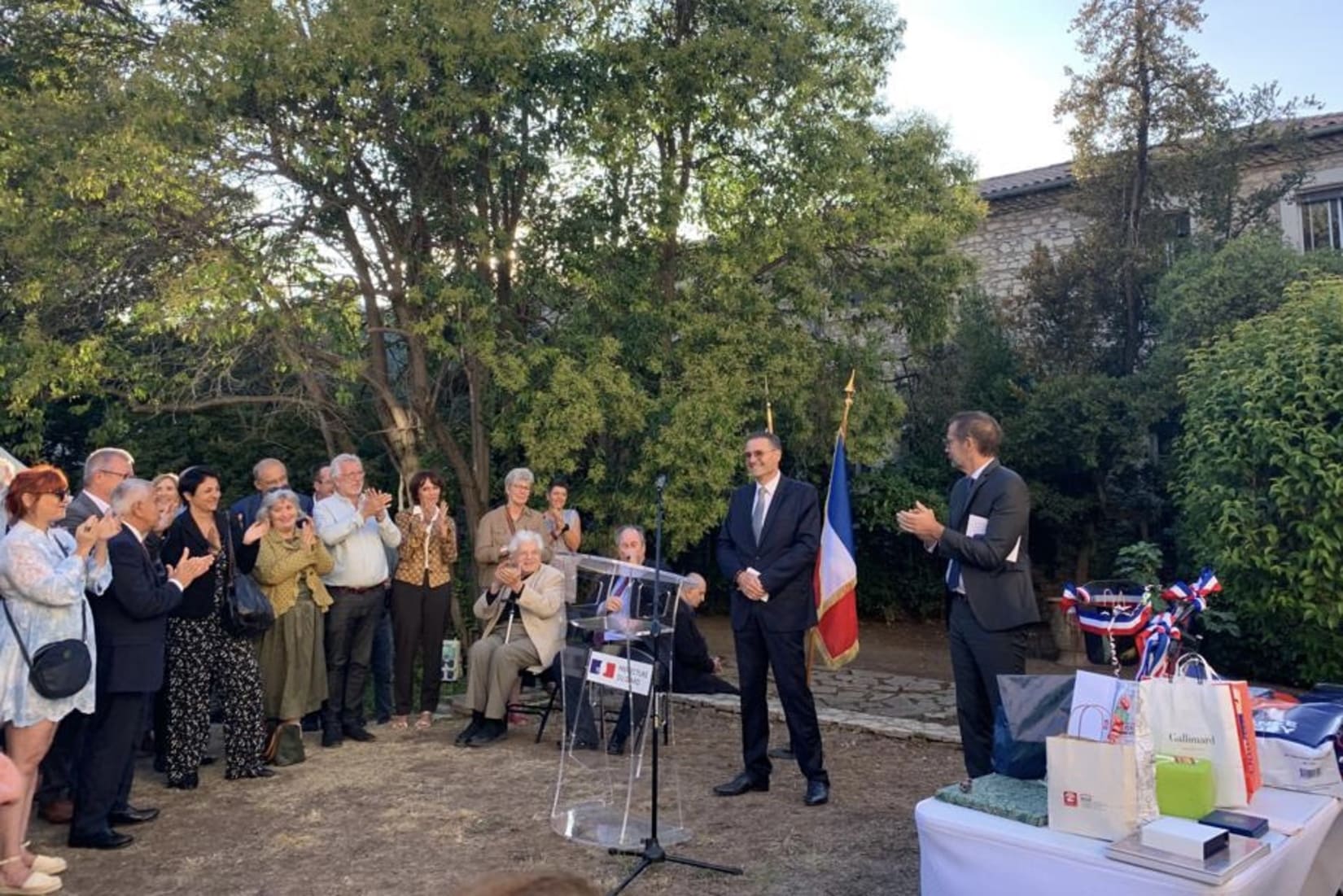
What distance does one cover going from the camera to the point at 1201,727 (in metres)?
3.07

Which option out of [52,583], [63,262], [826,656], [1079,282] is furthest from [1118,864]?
[1079,282]

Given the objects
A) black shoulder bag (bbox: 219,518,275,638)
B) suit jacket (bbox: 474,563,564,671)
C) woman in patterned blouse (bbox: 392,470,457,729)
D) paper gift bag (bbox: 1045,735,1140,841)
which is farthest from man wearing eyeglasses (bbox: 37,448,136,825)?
paper gift bag (bbox: 1045,735,1140,841)

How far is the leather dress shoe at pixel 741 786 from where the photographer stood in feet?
17.6

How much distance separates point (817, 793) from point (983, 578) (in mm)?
1496

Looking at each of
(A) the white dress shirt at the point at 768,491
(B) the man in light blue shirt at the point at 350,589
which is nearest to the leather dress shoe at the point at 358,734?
(B) the man in light blue shirt at the point at 350,589

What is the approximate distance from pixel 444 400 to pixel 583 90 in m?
3.84

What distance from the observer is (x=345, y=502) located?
21.5 ft

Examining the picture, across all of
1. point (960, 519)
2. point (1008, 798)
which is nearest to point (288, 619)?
point (960, 519)

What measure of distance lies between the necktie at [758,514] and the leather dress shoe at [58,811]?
359 centimetres

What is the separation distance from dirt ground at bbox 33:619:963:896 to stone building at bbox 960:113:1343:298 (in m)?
10.2

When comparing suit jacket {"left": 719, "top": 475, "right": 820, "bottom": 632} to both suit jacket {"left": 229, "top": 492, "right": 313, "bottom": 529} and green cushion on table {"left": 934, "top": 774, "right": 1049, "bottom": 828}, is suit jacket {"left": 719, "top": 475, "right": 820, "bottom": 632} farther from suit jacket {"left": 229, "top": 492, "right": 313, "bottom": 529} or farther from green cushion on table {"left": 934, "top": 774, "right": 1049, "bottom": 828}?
suit jacket {"left": 229, "top": 492, "right": 313, "bottom": 529}

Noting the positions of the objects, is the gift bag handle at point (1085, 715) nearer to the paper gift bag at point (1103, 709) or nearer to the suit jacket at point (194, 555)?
the paper gift bag at point (1103, 709)

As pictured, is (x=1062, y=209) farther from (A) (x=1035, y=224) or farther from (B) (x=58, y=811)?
(B) (x=58, y=811)

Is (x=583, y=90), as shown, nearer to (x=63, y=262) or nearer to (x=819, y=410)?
(x=819, y=410)
